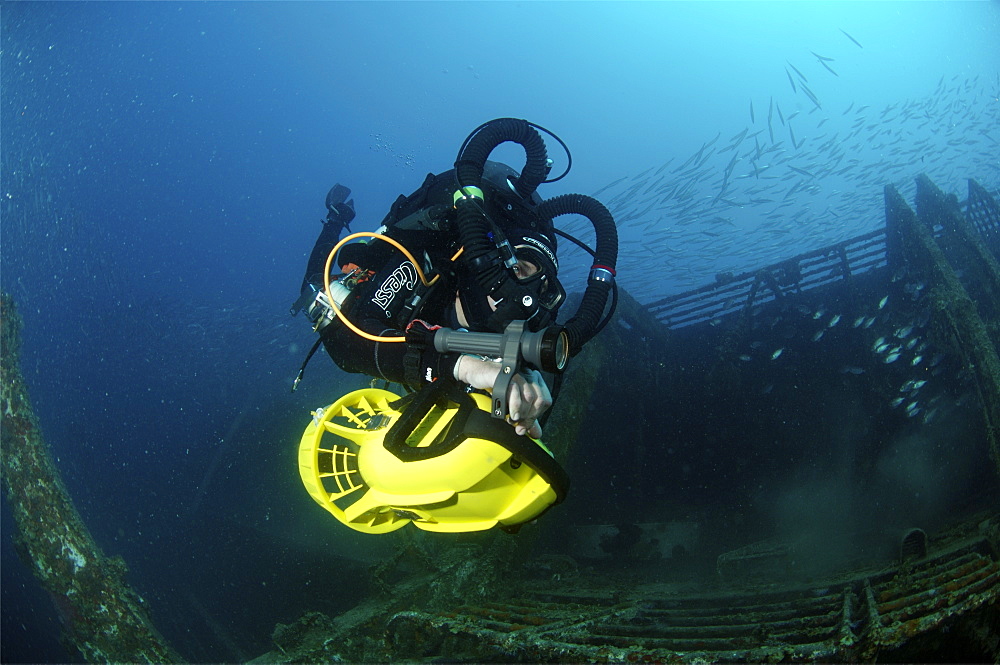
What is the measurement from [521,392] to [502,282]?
0.83m

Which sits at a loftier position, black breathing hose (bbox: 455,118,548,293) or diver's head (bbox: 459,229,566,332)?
black breathing hose (bbox: 455,118,548,293)

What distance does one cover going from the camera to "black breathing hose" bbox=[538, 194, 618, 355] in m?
2.49

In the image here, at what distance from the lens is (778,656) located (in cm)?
288

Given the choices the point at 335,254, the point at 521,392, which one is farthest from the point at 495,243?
the point at 521,392

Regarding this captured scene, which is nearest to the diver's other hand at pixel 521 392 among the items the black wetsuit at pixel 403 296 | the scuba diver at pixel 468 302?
the scuba diver at pixel 468 302

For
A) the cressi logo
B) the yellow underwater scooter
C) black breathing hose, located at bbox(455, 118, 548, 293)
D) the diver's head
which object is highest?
black breathing hose, located at bbox(455, 118, 548, 293)

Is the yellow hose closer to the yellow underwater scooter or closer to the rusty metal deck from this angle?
the yellow underwater scooter

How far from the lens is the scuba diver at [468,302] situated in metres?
1.79

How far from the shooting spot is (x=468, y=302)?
303 centimetres

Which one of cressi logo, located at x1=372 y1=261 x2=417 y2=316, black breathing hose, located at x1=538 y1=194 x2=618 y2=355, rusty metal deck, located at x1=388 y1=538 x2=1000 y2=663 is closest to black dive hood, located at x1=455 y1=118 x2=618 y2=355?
black breathing hose, located at x1=538 y1=194 x2=618 y2=355

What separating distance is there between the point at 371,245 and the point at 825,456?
28.6ft

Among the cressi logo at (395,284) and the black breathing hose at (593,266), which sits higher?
the cressi logo at (395,284)

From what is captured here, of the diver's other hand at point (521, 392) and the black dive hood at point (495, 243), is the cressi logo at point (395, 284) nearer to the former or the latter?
the black dive hood at point (495, 243)

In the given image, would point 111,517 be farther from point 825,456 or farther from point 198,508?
point 825,456
